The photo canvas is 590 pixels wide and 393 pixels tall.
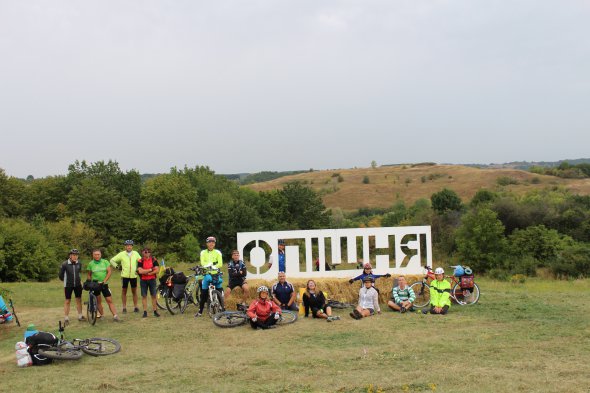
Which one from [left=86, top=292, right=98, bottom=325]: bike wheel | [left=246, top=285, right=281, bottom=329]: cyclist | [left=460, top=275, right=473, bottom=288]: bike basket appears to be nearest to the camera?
[left=246, top=285, right=281, bottom=329]: cyclist

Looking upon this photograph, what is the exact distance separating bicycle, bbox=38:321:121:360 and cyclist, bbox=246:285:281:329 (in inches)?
115

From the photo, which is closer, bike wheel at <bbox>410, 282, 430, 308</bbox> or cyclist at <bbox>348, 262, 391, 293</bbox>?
cyclist at <bbox>348, 262, 391, 293</bbox>

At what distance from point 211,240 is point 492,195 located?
52856 mm

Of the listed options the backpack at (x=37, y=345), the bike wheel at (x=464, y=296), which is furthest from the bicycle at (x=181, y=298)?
the bike wheel at (x=464, y=296)

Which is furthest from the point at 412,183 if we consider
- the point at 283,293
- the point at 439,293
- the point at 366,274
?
the point at 283,293

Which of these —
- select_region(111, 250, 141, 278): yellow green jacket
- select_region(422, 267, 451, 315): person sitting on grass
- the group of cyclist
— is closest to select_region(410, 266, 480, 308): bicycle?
the group of cyclist

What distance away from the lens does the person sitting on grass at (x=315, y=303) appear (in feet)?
43.1

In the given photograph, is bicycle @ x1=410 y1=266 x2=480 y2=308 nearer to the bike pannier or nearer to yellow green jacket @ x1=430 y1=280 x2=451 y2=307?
the bike pannier

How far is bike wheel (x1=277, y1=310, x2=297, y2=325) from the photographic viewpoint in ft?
41.7

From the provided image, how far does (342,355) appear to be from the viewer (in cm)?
962

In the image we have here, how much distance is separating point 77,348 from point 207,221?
44.0 m

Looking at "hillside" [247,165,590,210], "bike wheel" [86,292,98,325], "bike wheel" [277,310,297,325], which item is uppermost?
"hillside" [247,165,590,210]

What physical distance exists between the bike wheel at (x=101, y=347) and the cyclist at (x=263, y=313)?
291 centimetres

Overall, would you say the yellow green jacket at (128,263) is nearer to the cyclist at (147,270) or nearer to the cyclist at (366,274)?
the cyclist at (147,270)
